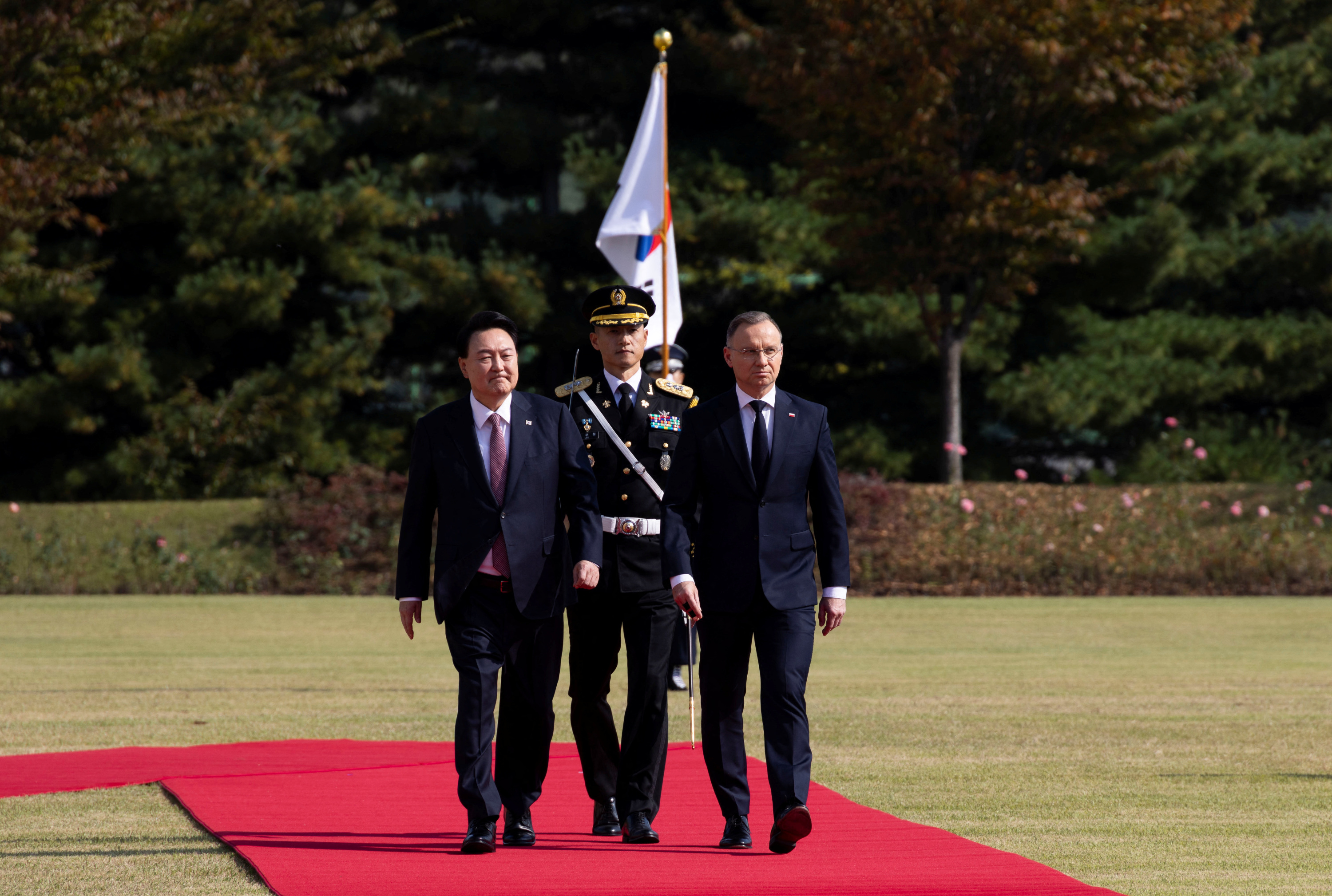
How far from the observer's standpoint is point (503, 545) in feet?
19.9

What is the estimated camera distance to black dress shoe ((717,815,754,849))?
5.94m

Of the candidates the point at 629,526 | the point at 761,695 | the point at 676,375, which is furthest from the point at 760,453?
the point at 676,375

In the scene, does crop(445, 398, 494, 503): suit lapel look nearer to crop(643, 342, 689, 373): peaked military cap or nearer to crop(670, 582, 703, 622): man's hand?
crop(670, 582, 703, 622): man's hand

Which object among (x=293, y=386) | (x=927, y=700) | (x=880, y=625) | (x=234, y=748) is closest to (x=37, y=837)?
(x=234, y=748)

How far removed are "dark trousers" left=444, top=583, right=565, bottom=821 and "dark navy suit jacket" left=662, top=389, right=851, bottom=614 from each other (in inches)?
23.2

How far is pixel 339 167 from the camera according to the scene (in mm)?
29281

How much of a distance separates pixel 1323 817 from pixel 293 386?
2259 centimetres

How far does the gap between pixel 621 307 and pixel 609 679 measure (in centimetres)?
144

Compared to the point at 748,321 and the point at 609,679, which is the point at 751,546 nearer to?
the point at 748,321

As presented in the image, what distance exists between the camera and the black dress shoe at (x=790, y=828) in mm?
5613

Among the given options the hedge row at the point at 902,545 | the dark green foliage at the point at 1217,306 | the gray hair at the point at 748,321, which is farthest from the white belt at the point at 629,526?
the dark green foliage at the point at 1217,306

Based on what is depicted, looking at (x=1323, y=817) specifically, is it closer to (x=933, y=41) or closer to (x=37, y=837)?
(x=37, y=837)

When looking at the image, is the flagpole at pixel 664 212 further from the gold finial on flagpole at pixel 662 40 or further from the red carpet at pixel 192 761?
the red carpet at pixel 192 761

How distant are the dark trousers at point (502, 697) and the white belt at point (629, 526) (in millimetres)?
441
